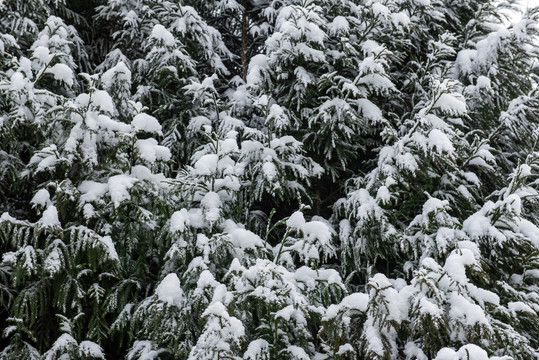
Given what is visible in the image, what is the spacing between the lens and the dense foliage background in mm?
3018

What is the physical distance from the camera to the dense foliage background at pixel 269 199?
302 centimetres

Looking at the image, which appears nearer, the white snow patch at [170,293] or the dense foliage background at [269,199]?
the dense foliage background at [269,199]

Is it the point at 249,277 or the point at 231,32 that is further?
the point at 231,32

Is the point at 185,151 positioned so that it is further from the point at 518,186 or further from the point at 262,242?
the point at 518,186

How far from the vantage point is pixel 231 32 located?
691 centimetres

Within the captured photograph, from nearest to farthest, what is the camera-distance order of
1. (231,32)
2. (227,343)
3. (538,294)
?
(227,343) < (538,294) < (231,32)

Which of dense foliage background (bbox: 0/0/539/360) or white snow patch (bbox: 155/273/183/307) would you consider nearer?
dense foliage background (bbox: 0/0/539/360)

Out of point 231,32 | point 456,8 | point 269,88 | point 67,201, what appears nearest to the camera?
point 67,201

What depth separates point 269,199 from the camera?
531cm

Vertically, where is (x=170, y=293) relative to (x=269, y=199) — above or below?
above

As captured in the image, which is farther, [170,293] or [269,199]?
[269,199]

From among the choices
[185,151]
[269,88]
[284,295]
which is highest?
[269,88]

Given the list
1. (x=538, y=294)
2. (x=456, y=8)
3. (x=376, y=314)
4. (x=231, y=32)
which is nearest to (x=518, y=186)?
(x=538, y=294)

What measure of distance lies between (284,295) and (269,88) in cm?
267
